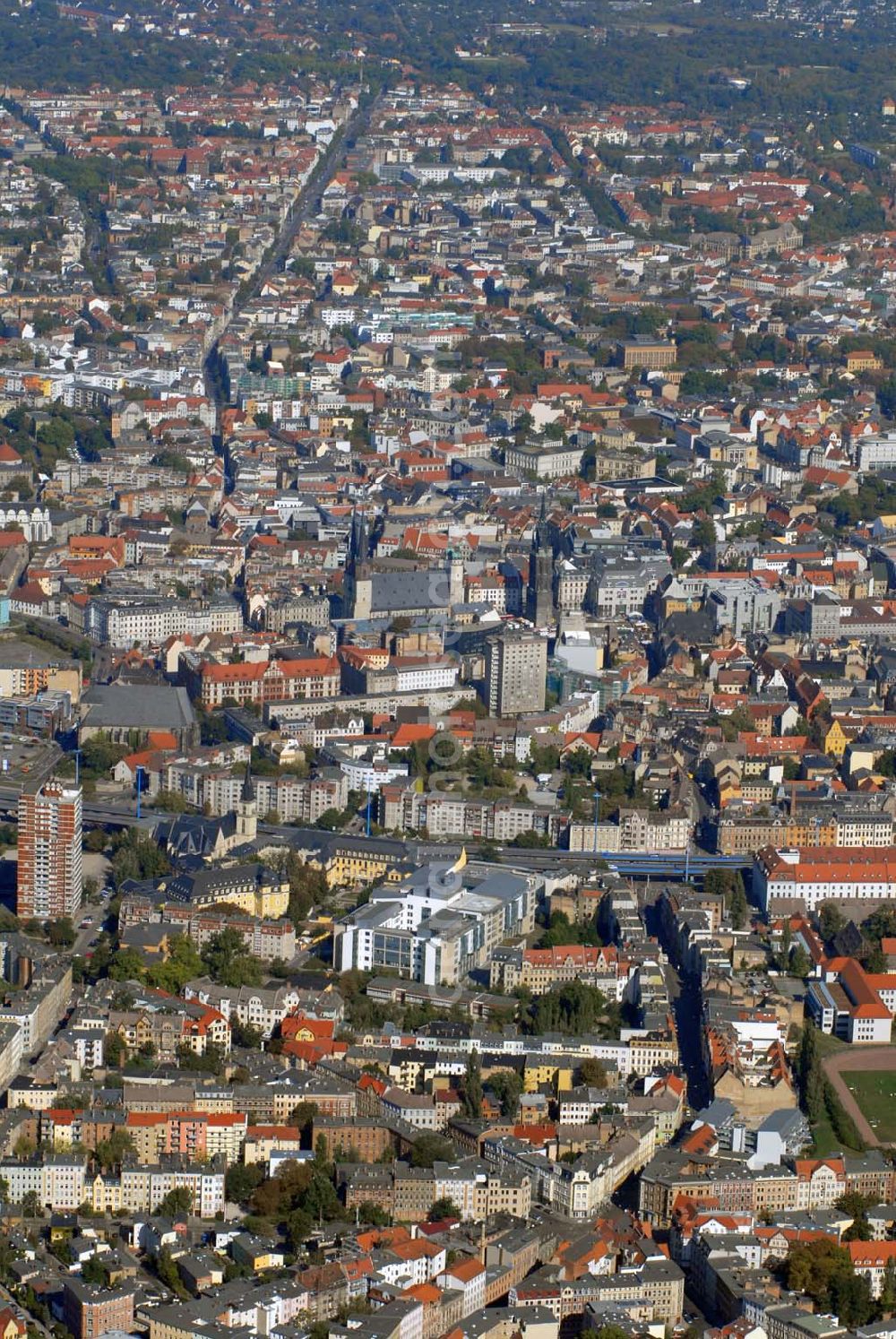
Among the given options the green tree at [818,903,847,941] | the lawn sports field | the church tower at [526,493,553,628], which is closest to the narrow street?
the church tower at [526,493,553,628]

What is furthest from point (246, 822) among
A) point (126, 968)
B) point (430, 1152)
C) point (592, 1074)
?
point (430, 1152)

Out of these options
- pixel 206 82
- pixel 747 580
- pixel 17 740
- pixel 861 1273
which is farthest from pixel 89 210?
pixel 861 1273

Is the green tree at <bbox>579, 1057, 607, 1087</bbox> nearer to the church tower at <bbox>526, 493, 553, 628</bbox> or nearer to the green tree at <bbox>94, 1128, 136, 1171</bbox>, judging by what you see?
the green tree at <bbox>94, 1128, 136, 1171</bbox>

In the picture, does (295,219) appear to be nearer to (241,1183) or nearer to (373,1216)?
(241,1183)

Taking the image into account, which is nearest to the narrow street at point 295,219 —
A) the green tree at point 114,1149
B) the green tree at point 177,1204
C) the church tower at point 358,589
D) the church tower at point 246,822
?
the church tower at point 358,589

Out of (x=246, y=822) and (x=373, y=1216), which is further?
(x=246, y=822)

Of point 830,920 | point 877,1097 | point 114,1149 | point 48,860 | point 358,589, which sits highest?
point 358,589
